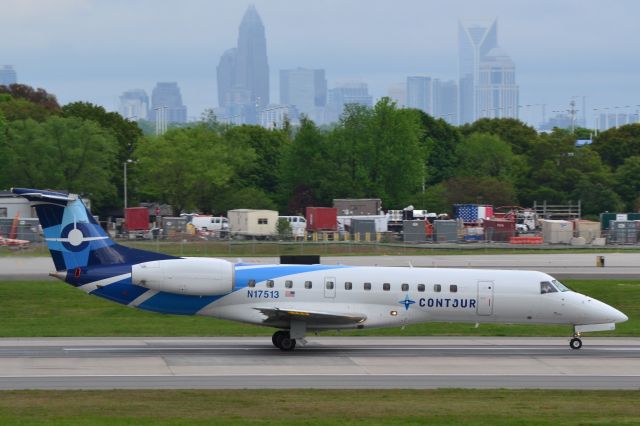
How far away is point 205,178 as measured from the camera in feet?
364

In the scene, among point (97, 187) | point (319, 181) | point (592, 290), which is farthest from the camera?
point (319, 181)

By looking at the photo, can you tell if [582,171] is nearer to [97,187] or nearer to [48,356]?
[97,187]

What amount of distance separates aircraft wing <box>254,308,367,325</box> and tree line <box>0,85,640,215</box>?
7175cm

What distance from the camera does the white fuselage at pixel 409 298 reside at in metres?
36.2

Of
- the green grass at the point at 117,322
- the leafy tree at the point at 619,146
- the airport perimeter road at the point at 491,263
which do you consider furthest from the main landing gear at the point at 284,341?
the leafy tree at the point at 619,146

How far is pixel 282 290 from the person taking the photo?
1431 inches

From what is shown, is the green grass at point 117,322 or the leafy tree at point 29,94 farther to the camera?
the leafy tree at point 29,94

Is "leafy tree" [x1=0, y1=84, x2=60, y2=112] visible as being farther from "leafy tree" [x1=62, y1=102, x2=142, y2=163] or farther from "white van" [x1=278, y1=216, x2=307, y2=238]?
"white van" [x1=278, y1=216, x2=307, y2=238]

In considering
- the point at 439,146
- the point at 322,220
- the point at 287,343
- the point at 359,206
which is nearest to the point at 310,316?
the point at 287,343

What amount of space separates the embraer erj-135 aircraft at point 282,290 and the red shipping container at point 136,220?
2205 inches

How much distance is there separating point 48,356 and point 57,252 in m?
3.54

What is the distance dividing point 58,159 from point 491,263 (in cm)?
5276
